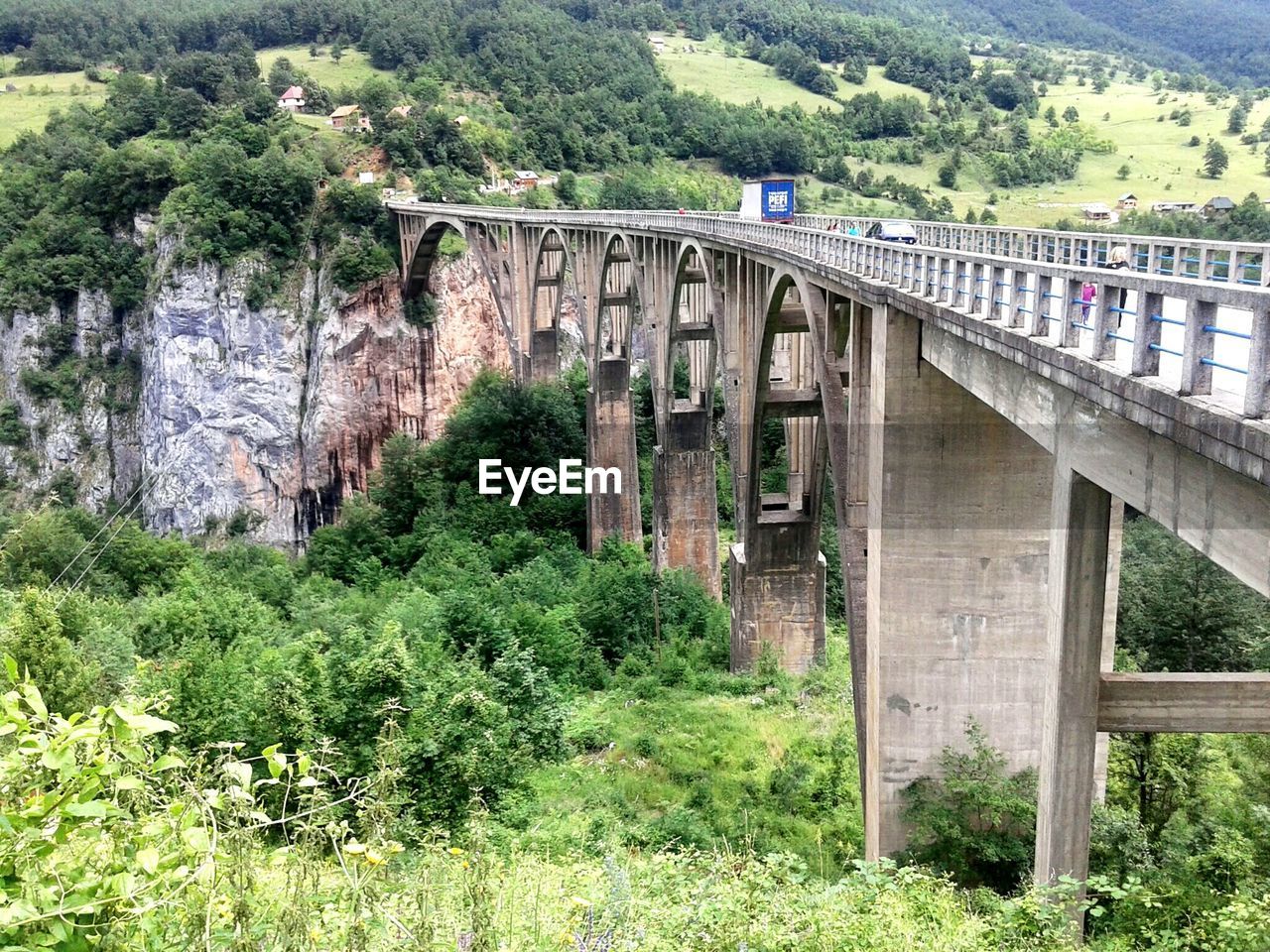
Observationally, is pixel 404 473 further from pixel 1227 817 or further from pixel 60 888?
pixel 60 888

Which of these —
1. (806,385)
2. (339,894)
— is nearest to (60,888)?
(339,894)

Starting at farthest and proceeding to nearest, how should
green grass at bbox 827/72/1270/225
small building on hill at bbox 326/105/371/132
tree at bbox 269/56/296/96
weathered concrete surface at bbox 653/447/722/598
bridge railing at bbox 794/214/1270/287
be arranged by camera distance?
tree at bbox 269/56/296/96 → green grass at bbox 827/72/1270/225 → small building on hill at bbox 326/105/371/132 → weathered concrete surface at bbox 653/447/722/598 → bridge railing at bbox 794/214/1270/287

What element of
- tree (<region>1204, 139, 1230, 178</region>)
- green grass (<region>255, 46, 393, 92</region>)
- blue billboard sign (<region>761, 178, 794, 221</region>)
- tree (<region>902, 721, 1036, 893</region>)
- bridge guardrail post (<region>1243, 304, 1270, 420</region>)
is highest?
green grass (<region>255, 46, 393, 92</region>)

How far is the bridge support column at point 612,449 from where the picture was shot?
44281mm

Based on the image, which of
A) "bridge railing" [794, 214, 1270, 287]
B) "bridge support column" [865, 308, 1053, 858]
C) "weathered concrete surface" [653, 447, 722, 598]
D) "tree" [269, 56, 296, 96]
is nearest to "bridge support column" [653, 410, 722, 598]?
"weathered concrete surface" [653, 447, 722, 598]

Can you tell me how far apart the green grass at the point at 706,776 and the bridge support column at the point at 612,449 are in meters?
15.7

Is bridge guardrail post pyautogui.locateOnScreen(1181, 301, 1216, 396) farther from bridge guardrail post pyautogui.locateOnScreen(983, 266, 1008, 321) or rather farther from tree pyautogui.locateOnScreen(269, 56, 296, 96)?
tree pyautogui.locateOnScreen(269, 56, 296, 96)

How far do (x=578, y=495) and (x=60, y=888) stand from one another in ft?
141

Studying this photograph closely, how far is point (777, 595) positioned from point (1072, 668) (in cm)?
1972

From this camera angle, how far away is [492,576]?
3834cm

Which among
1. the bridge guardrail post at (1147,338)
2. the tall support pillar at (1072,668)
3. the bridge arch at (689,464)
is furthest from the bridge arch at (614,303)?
Result: the bridge guardrail post at (1147,338)

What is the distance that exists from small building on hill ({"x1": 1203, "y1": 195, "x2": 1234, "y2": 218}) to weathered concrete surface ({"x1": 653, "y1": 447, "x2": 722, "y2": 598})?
4392 cm

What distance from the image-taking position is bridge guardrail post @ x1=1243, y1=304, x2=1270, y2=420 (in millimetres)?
6605

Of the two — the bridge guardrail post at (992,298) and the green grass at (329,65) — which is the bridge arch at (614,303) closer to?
the bridge guardrail post at (992,298)
